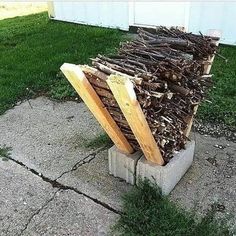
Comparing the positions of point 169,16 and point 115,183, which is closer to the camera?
point 115,183

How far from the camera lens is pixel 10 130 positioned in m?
4.48

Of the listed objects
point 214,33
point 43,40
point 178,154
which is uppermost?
point 214,33

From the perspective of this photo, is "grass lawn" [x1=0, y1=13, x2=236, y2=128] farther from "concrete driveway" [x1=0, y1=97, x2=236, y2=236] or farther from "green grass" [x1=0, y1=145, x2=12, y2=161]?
"green grass" [x1=0, y1=145, x2=12, y2=161]

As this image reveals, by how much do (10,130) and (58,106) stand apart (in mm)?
787

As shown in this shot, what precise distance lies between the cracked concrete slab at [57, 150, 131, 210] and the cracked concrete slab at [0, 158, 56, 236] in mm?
234

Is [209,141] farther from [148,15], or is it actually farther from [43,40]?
[43,40]

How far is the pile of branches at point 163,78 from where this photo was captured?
268 cm

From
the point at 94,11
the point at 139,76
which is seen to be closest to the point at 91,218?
the point at 139,76

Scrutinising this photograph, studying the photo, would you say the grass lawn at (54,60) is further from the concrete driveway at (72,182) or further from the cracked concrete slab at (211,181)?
the concrete driveway at (72,182)

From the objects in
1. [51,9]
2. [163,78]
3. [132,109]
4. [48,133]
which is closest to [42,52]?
[51,9]

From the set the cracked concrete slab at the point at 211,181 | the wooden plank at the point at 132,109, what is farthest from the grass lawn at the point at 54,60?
the wooden plank at the point at 132,109

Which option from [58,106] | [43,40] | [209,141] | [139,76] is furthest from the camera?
[43,40]

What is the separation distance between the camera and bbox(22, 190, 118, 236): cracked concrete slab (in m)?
2.95

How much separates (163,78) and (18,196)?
1.71m
